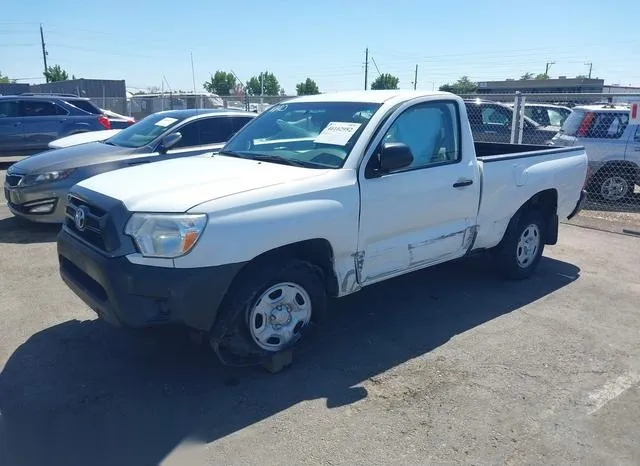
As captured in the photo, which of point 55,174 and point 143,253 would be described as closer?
point 143,253

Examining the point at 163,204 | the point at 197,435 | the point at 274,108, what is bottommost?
the point at 197,435

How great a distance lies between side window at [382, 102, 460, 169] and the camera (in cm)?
452

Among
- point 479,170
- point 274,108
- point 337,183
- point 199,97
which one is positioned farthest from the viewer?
point 199,97

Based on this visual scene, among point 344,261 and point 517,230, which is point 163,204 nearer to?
point 344,261

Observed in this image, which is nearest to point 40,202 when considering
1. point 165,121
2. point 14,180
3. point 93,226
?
point 14,180

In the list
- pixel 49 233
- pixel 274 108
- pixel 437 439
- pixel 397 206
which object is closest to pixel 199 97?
pixel 49 233

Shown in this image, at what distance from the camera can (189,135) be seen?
789 cm

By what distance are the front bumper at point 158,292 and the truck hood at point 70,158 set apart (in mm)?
4270

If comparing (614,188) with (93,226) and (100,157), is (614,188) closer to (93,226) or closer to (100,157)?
(100,157)

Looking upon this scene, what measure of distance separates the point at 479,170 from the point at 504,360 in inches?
67.9

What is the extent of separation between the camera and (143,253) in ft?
11.0

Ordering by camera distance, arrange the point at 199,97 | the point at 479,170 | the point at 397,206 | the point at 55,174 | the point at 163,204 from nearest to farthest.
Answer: the point at 163,204 → the point at 397,206 → the point at 479,170 → the point at 55,174 → the point at 199,97

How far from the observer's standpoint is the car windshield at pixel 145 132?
775 centimetres

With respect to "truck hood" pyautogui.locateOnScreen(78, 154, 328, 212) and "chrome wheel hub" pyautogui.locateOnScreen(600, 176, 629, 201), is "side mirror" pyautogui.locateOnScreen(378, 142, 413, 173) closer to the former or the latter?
"truck hood" pyautogui.locateOnScreen(78, 154, 328, 212)
